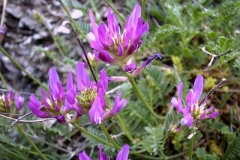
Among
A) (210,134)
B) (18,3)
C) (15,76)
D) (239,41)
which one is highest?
(18,3)

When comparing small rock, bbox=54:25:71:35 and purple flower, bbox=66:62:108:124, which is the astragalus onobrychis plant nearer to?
purple flower, bbox=66:62:108:124

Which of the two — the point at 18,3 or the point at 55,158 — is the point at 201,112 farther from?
the point at 18,3

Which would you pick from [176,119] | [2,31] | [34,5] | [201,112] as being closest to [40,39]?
[34,5]

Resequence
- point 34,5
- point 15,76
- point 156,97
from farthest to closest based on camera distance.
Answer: point 34,5
point 15,76
point 156,97

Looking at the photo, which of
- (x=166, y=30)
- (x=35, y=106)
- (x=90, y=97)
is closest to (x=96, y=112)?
(x=90, y=97)

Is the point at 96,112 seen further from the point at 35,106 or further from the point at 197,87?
the point at 197,87

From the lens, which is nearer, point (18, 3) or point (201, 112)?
point (201, 112)

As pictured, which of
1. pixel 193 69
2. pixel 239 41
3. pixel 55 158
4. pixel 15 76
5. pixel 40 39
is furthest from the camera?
pixel 40 39

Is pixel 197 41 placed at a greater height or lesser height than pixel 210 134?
greater

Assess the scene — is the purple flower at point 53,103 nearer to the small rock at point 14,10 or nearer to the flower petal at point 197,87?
the flower petal at point 197,87
